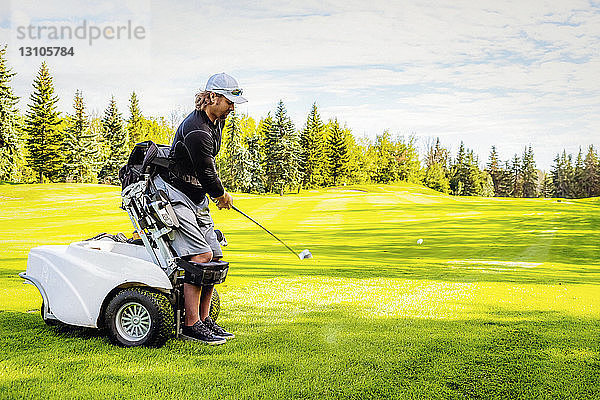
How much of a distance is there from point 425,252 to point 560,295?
7.14 metres

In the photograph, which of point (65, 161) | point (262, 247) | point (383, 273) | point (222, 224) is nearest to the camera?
point (383, 273)

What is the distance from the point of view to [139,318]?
4156 mm

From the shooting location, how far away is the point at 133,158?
14.4 feet

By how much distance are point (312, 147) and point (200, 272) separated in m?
60.2

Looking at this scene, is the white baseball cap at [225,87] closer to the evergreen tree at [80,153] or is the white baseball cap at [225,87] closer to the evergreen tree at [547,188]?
the evergreen tree at [80,153]

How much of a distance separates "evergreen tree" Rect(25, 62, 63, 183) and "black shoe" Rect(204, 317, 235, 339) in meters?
51.0

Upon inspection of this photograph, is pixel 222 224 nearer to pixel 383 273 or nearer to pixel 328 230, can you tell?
pixel 328 230

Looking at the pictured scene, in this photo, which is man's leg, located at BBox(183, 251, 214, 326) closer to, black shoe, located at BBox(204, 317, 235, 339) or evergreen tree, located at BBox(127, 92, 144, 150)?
black shoe, located at BBox(204, 317, 235, 339)

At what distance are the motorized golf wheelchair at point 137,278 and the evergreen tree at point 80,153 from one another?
50739 mm

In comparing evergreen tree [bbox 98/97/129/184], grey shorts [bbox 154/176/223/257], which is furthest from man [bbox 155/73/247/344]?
evergreen tree [bbox 98/97/129/184]

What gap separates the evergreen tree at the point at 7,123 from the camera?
4306cm

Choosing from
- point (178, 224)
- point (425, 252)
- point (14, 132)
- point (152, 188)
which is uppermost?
point (14, 132)

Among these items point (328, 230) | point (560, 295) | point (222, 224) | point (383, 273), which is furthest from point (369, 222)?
point (560, 295)

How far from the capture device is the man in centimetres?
423
